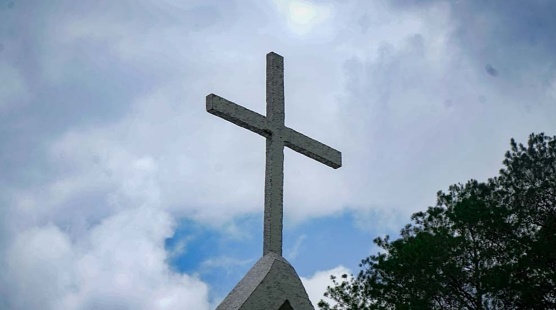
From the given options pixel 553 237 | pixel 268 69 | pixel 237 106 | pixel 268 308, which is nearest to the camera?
pixel 268 308

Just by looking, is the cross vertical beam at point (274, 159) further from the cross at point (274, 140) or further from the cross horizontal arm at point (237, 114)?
the cross horizontal arm at point (237, 114)

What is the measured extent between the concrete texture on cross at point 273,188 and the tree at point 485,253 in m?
13.4

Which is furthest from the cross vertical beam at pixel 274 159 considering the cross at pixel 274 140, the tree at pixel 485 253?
the tree at pixel 485 253

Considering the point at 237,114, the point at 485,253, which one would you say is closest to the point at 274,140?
the point at 237,114

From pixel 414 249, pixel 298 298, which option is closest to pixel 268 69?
pixel 298 298

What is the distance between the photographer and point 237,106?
7.29 metres

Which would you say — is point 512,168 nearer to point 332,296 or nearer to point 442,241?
point 442,241

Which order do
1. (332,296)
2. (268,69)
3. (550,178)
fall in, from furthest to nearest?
(332,296) → (550,178) → (268,69)

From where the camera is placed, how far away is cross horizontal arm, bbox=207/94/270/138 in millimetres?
7141

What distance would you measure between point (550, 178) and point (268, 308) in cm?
1723

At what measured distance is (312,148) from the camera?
787cm

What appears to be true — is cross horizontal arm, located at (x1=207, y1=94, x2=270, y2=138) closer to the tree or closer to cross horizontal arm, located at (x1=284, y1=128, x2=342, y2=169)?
cross horizontal arm, located at (x1=284, y1=128, x2=342, y2=169)

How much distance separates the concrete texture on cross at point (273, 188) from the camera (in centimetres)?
636

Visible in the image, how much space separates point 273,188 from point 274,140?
0.55m
